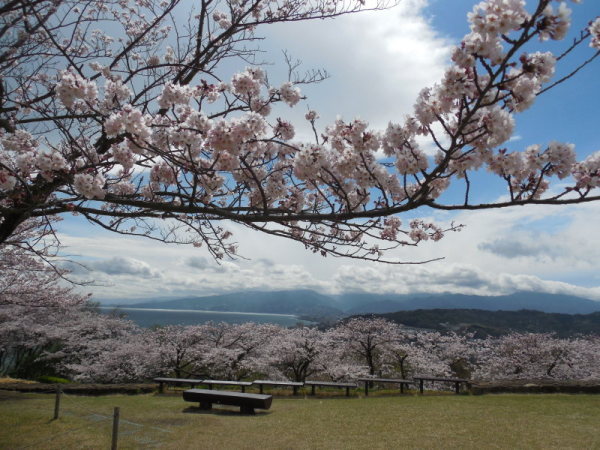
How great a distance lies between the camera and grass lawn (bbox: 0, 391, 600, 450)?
240 inches

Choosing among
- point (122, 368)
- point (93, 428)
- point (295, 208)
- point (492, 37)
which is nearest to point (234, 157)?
point (295, 208)

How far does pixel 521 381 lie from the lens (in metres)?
11.2

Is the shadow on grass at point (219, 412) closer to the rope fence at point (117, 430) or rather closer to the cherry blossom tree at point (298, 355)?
the rope fence at point (117, 430)

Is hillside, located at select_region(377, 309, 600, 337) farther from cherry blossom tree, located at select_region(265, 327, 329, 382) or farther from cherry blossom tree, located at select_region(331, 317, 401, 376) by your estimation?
cherry blossom tree, located at select_region(265, 327, 329, 382)

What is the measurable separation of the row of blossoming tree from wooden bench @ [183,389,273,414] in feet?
24.5

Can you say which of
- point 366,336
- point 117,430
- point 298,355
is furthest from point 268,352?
point 117,430

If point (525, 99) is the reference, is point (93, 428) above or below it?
below

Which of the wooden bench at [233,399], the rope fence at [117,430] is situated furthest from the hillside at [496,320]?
the rope fence at [117,430]

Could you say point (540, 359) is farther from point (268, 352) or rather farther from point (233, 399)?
point (233, 399)

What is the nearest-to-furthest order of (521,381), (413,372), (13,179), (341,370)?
(13,179) < (521,381) < (341,370) < (413,372)

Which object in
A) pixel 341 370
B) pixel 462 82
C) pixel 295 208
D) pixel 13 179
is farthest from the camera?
pixel 341 370

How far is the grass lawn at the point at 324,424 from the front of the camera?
20.0 feet

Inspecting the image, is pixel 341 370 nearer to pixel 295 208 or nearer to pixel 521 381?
pixel 521 381

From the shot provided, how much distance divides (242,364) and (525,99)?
1723cm
